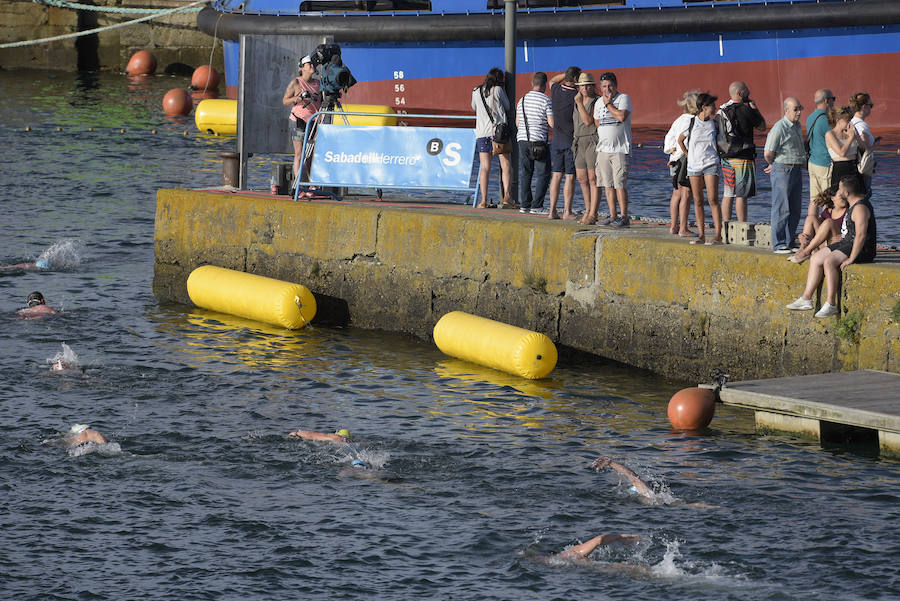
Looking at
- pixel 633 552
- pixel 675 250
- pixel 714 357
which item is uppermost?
pixel 675 250

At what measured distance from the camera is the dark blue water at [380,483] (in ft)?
28.3

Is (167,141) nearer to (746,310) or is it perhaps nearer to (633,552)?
(746,310)

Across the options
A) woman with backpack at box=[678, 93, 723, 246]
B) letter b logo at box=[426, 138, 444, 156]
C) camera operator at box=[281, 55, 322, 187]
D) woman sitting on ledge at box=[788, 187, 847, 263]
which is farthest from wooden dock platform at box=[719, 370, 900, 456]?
camera operator at box=[281, 55, 322, 187]

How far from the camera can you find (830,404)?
1076cm

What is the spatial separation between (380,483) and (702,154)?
484 centimetres

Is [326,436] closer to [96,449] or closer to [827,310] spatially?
[96,449]

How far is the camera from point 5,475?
10.4m

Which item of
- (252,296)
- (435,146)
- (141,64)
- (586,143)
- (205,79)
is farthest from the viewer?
(141,64)

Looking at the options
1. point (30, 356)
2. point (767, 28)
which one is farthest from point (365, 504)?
point (767, 28)

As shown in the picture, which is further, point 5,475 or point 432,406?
point 432,406

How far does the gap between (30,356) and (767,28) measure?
18.5 metres

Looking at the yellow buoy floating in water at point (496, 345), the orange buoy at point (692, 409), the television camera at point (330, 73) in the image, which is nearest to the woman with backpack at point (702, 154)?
the yellow buoy floating in water at point (496, 345)

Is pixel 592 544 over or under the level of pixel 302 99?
under

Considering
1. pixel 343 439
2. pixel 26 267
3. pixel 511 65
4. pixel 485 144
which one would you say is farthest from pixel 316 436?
pixel 26 267
